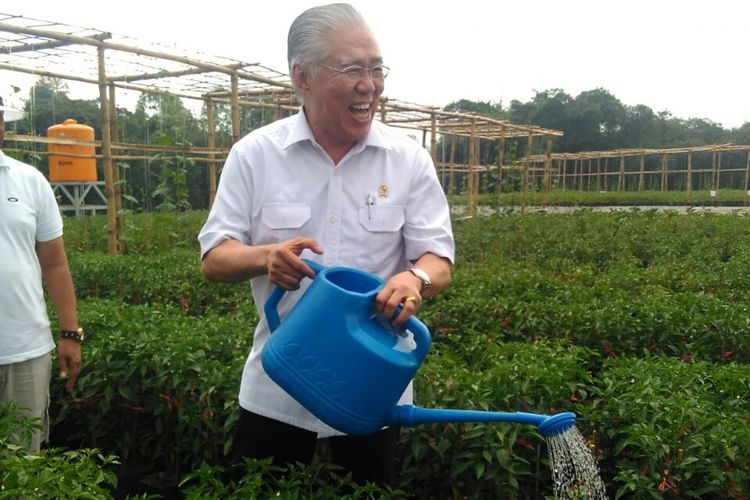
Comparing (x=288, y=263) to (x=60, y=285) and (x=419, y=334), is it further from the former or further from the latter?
(x=60, y=285)

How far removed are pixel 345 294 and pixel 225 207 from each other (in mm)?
482

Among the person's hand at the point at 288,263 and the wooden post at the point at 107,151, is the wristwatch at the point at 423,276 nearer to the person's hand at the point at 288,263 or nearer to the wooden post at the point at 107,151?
the person's hand at the point at 288,263

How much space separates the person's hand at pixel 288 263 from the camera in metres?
1.53

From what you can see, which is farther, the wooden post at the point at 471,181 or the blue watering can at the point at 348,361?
the wooden post at the point at 471,181

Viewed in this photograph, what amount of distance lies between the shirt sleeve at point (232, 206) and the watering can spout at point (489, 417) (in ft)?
1.97

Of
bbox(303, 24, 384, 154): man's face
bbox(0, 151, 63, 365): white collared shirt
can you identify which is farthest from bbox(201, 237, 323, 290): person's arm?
bbox(0, 151, 63, 365): white collared shirt

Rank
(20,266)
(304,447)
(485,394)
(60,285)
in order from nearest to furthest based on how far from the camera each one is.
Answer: (304,447)
(20,266)
(60,285)
(485,394)

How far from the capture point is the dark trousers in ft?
6.07

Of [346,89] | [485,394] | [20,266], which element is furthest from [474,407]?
[20,266]

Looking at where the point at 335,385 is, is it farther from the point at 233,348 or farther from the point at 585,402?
the point at 233,348

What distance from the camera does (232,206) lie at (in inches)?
69.6

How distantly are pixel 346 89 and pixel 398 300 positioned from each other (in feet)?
1.73

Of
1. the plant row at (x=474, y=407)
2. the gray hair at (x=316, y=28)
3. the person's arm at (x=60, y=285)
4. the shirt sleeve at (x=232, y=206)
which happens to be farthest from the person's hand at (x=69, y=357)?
the gray hair at (x=316, y=28)

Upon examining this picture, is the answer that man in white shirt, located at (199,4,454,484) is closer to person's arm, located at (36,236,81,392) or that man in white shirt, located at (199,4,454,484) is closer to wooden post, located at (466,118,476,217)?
person's arm, located at (36,236,81,392)
